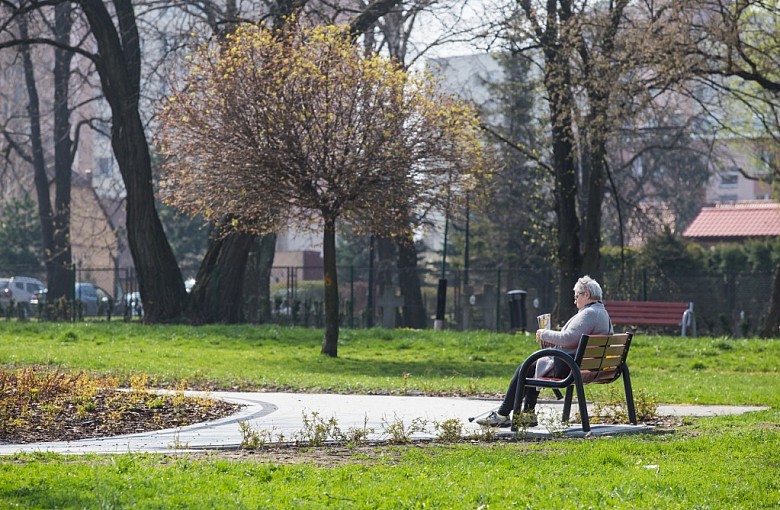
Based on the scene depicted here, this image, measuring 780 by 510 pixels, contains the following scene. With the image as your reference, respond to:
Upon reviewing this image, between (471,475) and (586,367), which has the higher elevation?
(586,367)

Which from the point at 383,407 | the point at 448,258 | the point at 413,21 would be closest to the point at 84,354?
the point at 383,407

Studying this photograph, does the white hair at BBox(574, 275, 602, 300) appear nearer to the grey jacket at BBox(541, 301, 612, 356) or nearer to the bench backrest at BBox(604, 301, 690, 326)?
the grey jacket at BBox(541, 301, 612, 356)

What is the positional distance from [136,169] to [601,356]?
2113 centimetres

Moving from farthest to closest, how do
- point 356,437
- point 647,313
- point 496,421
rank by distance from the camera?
point 647,313, point 496,421, point 356,437

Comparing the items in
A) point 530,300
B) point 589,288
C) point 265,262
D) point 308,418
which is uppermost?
point 265,262

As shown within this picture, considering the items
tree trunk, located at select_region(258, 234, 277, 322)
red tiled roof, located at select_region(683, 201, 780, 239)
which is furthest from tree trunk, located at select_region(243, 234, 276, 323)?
red tiled roof, located at select_region(683, 201, 780, 239)

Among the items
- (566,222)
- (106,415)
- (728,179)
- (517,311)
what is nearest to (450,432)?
(106,415)

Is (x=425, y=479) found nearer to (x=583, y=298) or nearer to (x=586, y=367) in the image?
(x=586, y=367)

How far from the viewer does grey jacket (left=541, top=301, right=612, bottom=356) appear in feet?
33.9

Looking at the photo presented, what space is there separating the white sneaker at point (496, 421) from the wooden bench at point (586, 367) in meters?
0.18

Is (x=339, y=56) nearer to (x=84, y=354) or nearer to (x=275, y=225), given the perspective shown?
(x=275, y=225)

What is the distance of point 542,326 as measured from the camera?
11.2 meters

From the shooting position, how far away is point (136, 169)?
29.6 m

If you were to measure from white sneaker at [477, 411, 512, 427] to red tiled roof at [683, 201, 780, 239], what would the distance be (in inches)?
1737
